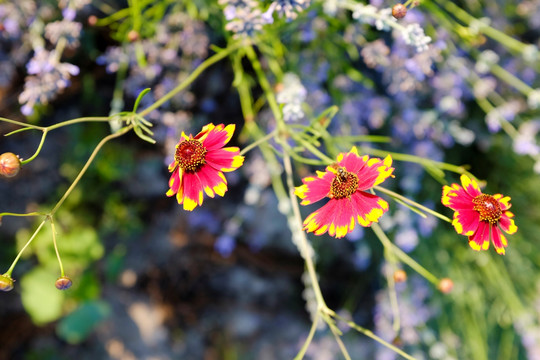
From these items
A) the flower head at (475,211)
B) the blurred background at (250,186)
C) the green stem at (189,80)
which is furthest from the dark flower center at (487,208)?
the green stem at (189,80)

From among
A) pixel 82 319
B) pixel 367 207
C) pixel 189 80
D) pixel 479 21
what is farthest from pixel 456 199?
pixel 82 319

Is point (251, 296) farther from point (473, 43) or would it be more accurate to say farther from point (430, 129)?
point (473, 43)

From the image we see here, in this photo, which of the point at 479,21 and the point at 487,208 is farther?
the point at 479,21

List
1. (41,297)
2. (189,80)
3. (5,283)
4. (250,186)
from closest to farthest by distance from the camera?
(5,283) → (189,80) → (41,297) → (250,186)

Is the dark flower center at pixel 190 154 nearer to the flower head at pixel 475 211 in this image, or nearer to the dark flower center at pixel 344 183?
the dark flower center at pixel 344 183

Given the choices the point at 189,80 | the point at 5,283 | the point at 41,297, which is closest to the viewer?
the point at 5,283

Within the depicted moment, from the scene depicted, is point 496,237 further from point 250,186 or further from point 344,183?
point 250,186

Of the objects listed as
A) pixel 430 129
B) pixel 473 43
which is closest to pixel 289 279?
pixel 430 129

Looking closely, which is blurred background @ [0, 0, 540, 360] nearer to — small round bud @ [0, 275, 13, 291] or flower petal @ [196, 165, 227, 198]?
flower petal @ [196, 165, 227, 198]
